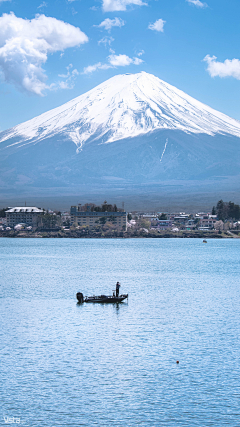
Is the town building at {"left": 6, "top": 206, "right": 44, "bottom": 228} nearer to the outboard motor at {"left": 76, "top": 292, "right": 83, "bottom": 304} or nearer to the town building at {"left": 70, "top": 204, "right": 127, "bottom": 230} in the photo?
the town building at {"left": 70, "top": 204, "right": 127, "bottom": 230}

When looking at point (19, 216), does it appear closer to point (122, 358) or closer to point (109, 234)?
point (109, 234)

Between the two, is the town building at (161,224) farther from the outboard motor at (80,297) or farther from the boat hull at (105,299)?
the outboard motor at (80,297)

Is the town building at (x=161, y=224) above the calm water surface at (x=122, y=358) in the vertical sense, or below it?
above

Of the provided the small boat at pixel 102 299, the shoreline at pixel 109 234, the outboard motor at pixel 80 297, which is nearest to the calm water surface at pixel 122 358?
the outboard motor at pixel 80 297

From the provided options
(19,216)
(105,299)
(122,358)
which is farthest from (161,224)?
(122,358)

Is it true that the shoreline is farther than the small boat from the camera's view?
Yes

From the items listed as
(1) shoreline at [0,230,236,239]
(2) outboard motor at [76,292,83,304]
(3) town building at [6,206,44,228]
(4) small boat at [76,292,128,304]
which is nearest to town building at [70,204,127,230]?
(1) shoreline at [0,230,236,239]
